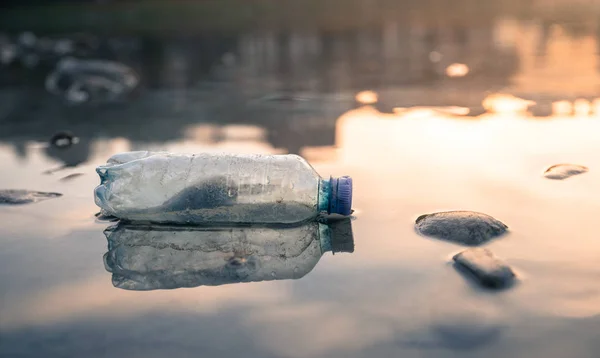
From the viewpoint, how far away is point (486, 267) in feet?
7.32

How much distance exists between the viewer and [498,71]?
7.18 metres

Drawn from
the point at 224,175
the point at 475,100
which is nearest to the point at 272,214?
the point at 224,175

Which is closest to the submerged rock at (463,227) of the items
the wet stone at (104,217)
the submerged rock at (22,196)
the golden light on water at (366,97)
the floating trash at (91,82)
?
the wet stone at (104,217)

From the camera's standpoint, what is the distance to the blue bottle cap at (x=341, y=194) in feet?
8.80

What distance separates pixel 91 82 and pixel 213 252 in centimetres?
483

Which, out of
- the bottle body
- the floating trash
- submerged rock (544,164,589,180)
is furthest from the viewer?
the floating trash

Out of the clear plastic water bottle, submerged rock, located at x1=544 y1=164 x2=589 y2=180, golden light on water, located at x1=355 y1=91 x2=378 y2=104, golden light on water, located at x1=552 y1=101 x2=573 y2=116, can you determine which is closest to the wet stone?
the clear plastic water bottle

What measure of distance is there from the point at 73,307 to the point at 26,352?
268 millimetres

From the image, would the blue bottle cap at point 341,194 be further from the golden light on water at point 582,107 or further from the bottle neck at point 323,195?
the golden light on water at point 582,107

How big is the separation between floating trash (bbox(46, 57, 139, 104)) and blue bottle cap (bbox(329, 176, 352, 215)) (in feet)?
13.5

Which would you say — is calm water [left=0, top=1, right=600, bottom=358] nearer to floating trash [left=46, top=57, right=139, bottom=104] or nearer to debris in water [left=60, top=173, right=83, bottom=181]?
debris in water [left=60, top=173, right=83, bottom=181]

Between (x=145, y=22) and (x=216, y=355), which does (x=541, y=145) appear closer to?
(x=216, y=355)

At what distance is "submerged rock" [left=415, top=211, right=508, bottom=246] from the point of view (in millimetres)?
2545

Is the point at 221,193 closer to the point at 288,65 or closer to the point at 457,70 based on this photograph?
the point at 457,70
